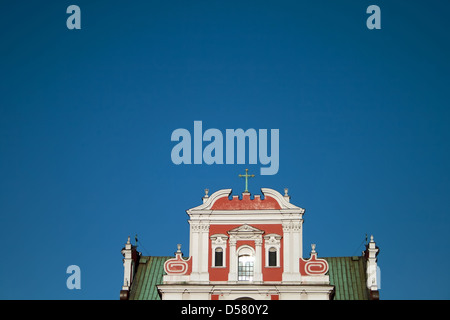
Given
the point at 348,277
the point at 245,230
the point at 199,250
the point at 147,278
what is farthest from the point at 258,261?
the point at 147,278

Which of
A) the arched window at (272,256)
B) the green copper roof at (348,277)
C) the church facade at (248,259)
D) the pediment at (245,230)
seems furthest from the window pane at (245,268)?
the green copper roof at (348,277)

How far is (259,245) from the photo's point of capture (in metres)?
73.6

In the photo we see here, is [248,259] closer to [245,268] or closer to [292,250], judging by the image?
[245,268]

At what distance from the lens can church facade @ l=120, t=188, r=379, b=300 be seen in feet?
237

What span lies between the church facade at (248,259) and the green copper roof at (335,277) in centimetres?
35

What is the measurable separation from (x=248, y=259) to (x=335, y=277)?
27.9ft

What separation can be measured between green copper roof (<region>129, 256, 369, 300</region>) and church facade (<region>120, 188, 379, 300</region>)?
1.14 ft

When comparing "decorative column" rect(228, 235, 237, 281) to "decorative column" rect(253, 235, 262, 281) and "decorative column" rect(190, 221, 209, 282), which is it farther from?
"decorative column" rect(190, 221, 209, 282)
